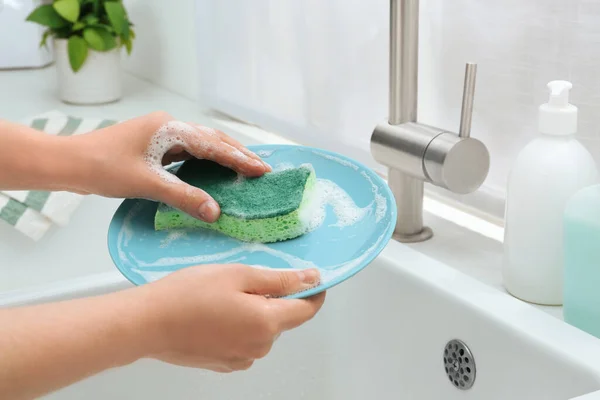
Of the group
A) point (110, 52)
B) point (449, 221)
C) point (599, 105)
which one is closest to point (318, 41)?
point (449, 221)

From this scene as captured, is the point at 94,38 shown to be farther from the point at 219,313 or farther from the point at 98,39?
the point at 219,313

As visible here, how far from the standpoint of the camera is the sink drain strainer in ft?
2.49

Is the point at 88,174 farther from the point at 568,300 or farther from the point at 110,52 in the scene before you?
the point at 110,52

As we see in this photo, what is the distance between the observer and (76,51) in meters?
1.57

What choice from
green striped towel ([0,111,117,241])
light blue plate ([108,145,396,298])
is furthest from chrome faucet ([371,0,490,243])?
green striped towel ([0,111,117,241])

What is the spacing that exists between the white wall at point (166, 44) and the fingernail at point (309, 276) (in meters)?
1.06

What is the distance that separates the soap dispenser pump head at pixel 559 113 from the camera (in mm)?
708

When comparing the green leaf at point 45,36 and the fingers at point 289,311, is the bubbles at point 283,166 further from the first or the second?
the green leaf at point 45,36

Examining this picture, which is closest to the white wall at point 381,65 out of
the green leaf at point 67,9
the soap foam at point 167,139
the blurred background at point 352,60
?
the blurred background at point 352,60

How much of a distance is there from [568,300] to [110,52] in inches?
45.6

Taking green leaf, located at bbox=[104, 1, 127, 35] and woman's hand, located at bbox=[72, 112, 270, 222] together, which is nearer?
woman's hand, located at bbox=[72, 112, 270, 222]

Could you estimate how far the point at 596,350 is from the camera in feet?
2.16

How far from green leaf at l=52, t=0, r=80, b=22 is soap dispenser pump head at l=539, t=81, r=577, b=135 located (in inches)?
42.8

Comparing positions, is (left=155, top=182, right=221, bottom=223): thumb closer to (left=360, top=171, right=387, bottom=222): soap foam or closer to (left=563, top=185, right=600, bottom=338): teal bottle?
(left=360, top=171, right=387, bottom=222): soap foam
